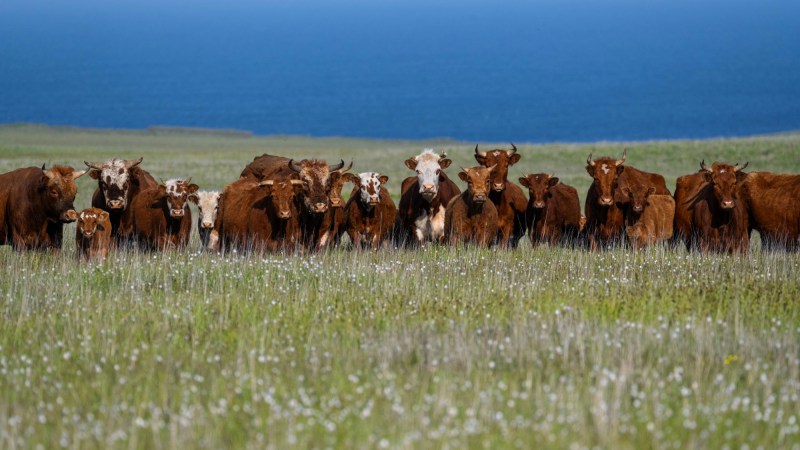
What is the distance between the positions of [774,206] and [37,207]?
9.66 metres

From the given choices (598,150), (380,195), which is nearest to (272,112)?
(598,150)

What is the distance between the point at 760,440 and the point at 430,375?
7.27 ft

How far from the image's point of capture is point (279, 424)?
23.6 feet

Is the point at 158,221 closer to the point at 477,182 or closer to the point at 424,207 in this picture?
the point at 424,207

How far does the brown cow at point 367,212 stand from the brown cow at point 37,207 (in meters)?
3.70

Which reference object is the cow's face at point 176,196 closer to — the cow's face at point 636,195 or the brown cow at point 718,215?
the cow's face at point 636,195

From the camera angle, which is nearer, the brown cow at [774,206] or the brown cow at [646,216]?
the brown cow at [774,206]

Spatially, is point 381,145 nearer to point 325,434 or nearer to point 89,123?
point 325,434

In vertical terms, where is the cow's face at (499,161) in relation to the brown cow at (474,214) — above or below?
above

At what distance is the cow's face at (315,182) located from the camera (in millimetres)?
15915

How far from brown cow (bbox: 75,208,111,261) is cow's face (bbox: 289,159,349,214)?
2.53 metres

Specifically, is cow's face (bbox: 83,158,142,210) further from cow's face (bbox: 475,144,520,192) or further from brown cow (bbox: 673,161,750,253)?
brown cow (bbox: 673,161,750,253)

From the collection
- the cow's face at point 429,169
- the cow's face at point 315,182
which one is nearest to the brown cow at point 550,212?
the cow's face at point 429,169

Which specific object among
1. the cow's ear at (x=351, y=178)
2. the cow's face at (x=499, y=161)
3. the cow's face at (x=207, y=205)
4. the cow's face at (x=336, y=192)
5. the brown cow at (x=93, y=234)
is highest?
the cow's face at (x=499, y=161)
